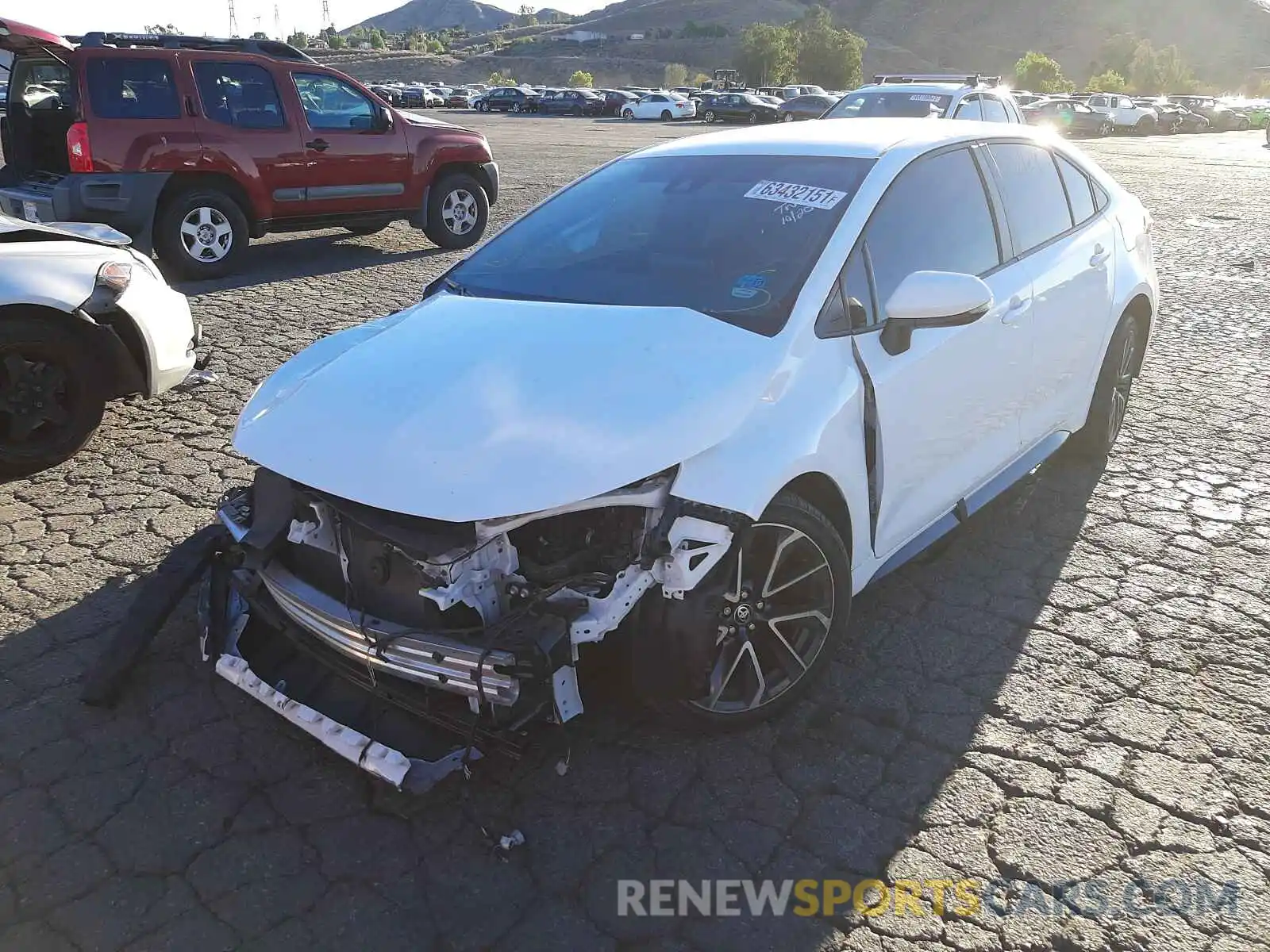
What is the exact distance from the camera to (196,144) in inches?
340

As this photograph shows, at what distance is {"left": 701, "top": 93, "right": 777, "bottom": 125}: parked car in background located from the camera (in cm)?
4244

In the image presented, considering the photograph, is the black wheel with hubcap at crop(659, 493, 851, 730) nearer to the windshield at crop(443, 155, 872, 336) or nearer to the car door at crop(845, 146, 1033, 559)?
the car door at crop(845, 146, 1033, 559)

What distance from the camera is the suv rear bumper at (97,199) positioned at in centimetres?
816

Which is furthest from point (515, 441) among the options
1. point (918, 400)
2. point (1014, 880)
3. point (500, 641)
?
point (1014, 880)

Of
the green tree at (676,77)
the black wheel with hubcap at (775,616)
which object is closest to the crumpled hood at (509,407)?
the black wheel with hubcap at (775,616)

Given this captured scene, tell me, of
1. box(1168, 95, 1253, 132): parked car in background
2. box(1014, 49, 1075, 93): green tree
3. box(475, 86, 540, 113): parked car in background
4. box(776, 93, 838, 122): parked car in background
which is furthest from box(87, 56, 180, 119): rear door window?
A: box(1014, 49, 1075, 93): green tree

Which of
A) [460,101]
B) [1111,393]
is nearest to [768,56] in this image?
[460,101]

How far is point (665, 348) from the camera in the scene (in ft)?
9.70

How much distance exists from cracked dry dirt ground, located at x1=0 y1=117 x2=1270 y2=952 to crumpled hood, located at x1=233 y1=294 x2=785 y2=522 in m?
0.76

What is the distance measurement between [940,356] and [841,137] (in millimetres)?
976

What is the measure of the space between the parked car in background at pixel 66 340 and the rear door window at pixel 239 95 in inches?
162

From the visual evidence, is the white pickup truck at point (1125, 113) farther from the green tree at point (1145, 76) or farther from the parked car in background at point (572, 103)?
the green tree at point (1145, 76)

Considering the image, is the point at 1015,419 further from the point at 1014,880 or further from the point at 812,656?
the point at 1014,880

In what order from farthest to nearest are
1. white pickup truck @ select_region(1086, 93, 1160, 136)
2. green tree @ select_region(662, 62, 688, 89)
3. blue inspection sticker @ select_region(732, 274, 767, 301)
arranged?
1. green tree @ select_region(662, 62, 688, 89)
2. white pickup truck @ select_region(1086, 93, 1160, 136)
3. blue inspection sticker @ select_region(732, 274, 767, 301)
